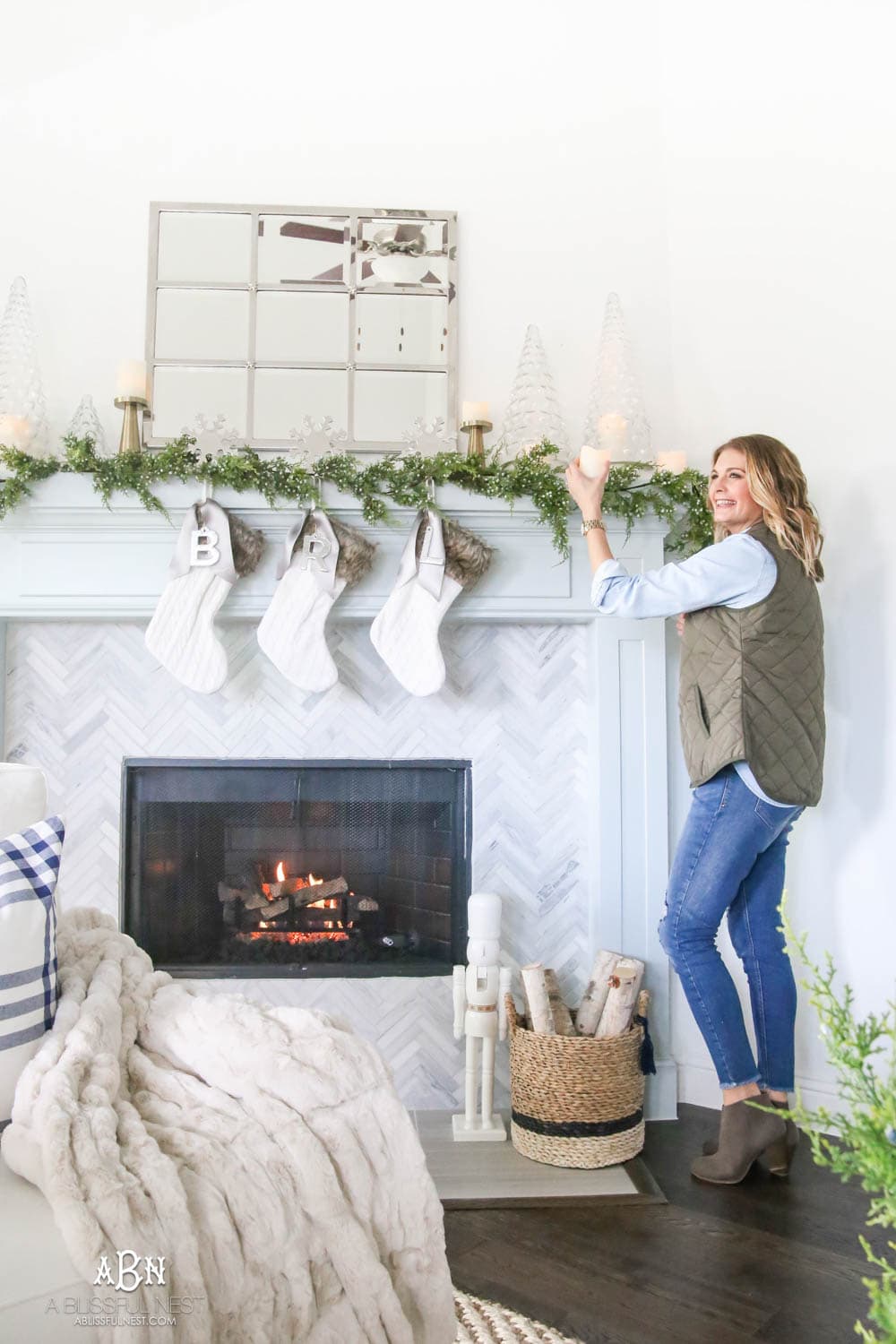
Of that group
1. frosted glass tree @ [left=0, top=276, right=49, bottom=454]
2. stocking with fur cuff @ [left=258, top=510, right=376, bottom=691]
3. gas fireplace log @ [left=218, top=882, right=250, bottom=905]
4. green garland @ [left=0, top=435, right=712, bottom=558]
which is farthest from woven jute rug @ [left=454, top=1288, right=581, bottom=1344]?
frosted glass tree @ [left=0, top=276, right=49, bottom=454]

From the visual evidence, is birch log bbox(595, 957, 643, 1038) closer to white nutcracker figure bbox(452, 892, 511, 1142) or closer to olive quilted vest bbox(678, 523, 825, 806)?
white nutcracker figure bbox(452, 892, 511, 1142)

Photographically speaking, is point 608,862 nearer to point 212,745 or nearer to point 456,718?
point 456,718

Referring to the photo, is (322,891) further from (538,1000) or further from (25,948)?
(25,948)

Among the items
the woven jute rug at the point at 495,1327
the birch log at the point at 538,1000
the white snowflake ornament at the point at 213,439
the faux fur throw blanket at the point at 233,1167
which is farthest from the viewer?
the white snowflake ornament at the point at 213,439

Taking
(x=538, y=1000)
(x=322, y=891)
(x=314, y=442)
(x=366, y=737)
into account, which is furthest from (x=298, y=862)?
(x=314, y=442)

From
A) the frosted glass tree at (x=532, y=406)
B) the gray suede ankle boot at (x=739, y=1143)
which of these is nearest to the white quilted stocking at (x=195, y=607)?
the frosted glass tree at (x=532, y=406)

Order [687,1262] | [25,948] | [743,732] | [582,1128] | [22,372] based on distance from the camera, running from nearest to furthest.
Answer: [25,948]
[687,1262]
[743,732]
[582,1128]
[22,372]

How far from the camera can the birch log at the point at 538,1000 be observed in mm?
2355

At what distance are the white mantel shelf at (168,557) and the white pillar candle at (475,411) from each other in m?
0.22

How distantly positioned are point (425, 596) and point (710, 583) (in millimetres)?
704

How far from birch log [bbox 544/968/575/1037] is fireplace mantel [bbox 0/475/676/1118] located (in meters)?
0.15

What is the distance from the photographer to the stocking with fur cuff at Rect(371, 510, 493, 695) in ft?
8.05

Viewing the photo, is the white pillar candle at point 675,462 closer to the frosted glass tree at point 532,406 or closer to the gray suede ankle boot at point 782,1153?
the frosted glass tree at point 532,406

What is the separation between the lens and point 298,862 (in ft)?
8.75
